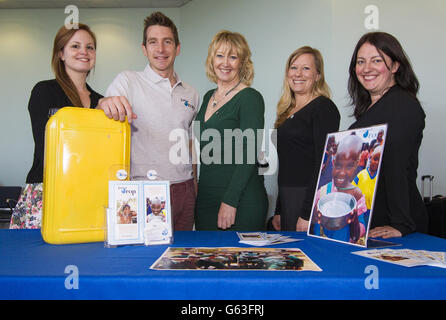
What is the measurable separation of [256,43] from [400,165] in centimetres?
331

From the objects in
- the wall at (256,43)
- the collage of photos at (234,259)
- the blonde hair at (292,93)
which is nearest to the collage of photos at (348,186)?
the collage of photos at (234,259)

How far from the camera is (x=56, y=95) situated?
5.55 feet

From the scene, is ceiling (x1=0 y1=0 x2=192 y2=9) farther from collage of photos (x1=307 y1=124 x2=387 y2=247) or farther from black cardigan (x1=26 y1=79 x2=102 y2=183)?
collage of photos (x1=307 y1=124 x2=387 y2=247)

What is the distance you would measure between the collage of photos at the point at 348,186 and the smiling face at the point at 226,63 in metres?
0.77

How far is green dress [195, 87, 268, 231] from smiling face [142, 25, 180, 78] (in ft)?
1.14

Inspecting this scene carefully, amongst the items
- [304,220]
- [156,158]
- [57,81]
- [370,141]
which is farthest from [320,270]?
[57,81]

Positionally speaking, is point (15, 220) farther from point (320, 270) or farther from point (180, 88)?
point (320, 270)

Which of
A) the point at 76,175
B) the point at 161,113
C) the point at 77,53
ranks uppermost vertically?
the point at 77,53

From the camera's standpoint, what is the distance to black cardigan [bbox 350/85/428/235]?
1.30 meters

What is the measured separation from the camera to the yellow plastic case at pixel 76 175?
1082 mm

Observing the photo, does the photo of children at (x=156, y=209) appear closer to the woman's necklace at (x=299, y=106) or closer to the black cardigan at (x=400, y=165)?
the black cardigan at (x=400, y=165)

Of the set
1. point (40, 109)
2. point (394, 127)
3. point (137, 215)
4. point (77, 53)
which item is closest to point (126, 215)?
point (137, 215)

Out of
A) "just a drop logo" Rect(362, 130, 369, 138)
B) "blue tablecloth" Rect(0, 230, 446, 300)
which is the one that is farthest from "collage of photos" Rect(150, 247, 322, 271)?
"just a drop logo" Rect(362, 130, 369, 138)

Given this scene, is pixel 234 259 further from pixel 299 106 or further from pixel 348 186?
pixel 299 106
